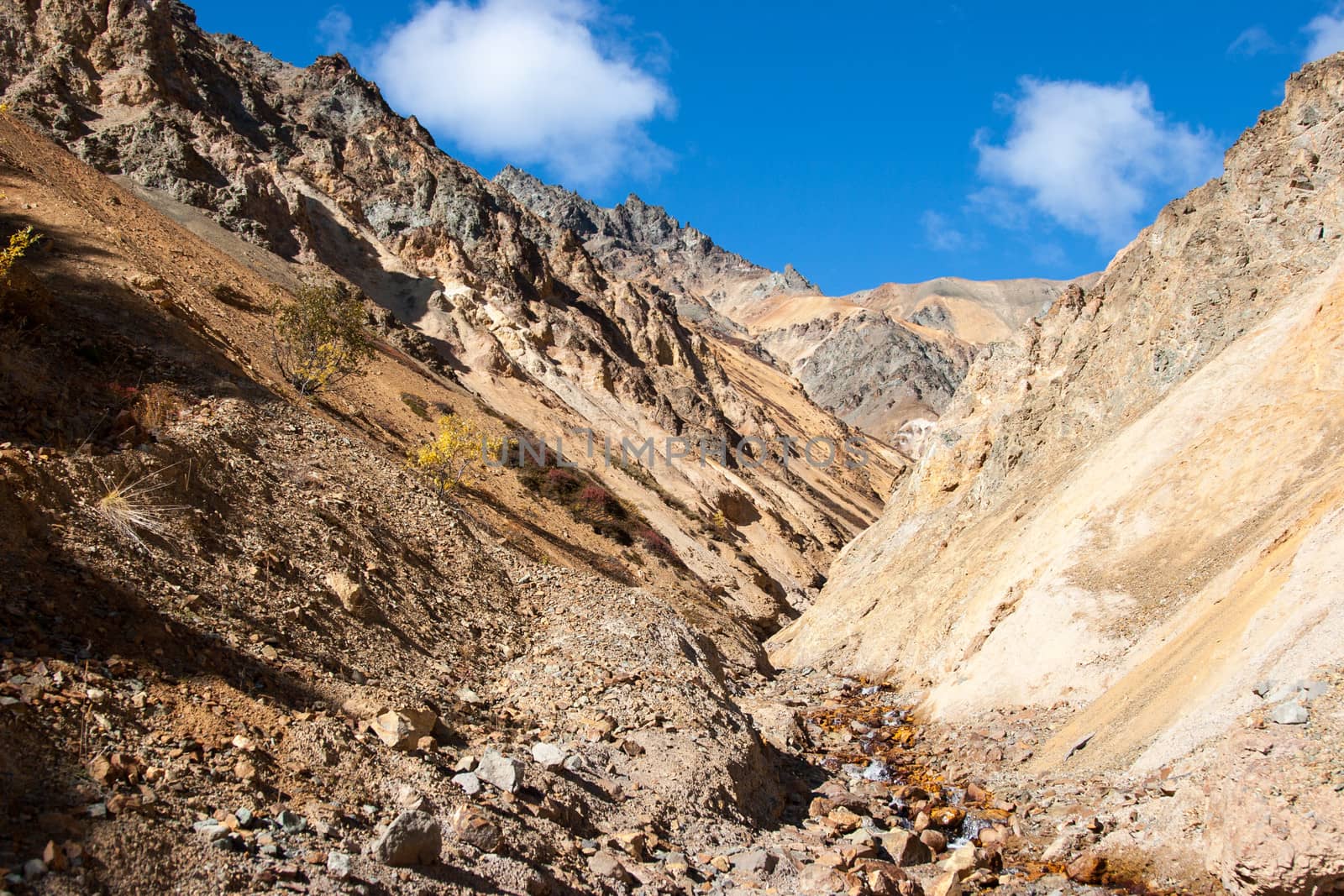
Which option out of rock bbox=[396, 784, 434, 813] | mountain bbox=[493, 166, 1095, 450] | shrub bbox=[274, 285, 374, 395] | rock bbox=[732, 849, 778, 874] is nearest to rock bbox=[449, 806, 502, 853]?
rock bbox=[396, 784, 434, 813]

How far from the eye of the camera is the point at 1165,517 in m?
18.3

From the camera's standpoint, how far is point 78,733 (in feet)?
22.8

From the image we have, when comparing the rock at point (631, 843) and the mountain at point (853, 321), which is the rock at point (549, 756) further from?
the mountain at point (853, 321)

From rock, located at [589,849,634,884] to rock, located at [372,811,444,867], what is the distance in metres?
1.85

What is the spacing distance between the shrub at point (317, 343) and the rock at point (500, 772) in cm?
1740

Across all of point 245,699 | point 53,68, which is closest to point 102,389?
point 245,699

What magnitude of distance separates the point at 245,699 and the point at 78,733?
1743mm

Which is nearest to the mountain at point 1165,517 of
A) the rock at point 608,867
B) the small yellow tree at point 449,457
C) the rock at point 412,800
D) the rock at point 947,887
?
the rock at point 947,887

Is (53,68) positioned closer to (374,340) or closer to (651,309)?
(374,340)

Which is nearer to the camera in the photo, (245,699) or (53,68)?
(245,699)

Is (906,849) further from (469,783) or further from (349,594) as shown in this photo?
(349,594)

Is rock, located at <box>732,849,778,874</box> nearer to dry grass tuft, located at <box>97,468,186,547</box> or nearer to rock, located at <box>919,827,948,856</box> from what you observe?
rock, located at <box>919,827,948,856</box>

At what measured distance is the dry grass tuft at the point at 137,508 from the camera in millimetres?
10422

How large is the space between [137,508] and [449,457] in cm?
1424
